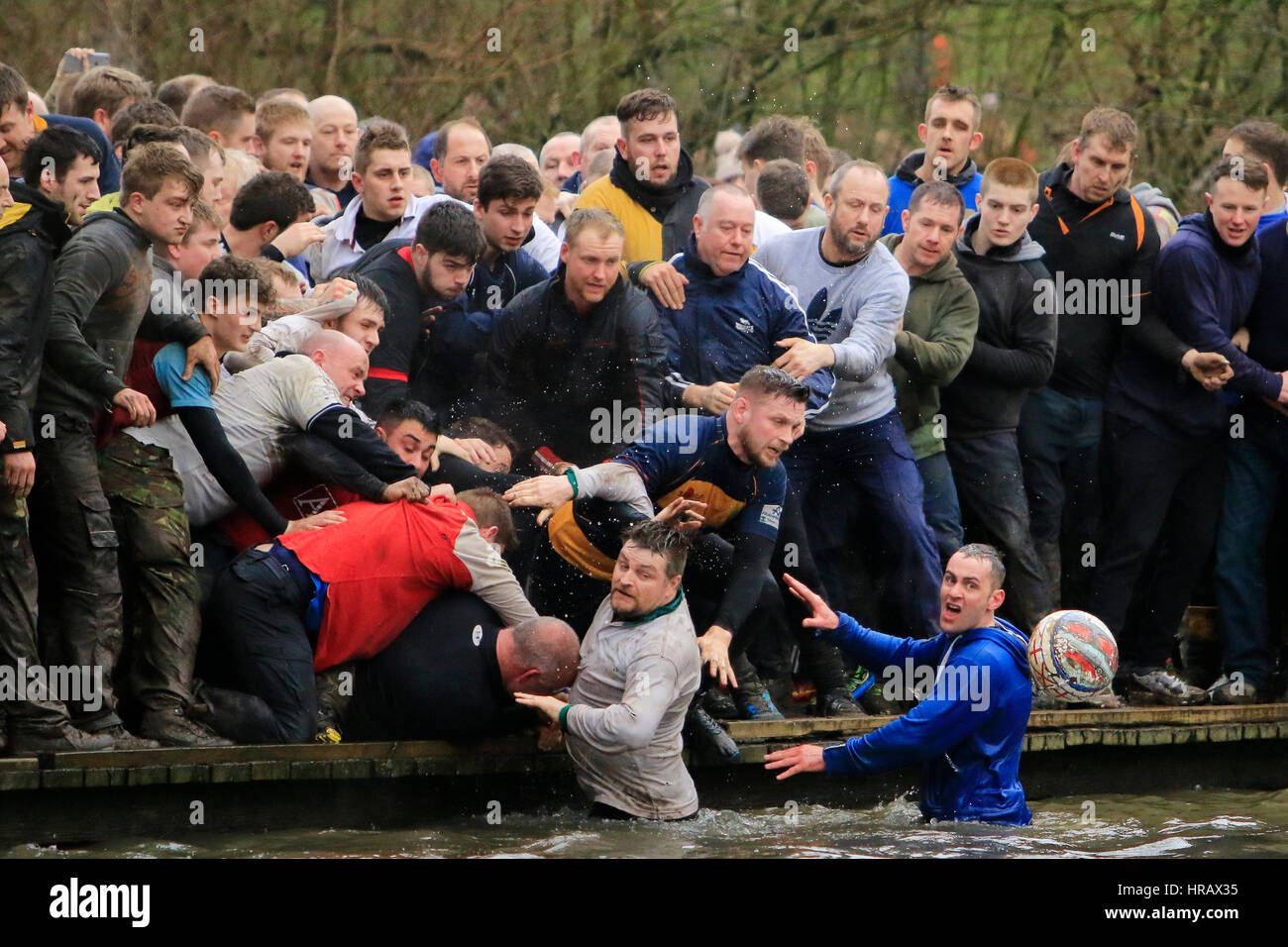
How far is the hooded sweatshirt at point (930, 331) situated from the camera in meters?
10.4

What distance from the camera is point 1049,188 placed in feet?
36.6

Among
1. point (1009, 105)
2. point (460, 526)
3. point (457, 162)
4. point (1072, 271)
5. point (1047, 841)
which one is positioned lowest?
point (1047, 841)

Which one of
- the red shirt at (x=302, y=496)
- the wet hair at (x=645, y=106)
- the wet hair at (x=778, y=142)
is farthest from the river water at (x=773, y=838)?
the wet hair at (x=778, y=142)

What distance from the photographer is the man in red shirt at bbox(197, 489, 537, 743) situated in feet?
26.6

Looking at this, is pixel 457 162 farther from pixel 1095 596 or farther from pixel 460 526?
pixel 1095 596

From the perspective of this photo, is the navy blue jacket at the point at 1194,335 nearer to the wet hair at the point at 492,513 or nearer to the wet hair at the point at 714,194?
the wet hair at the point at 714,194

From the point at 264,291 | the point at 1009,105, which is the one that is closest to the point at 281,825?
the point at 264,291

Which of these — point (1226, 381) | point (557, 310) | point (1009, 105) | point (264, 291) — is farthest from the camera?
point (1009, 105)

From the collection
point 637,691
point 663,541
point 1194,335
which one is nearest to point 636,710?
point 637,691

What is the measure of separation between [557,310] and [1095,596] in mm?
3834

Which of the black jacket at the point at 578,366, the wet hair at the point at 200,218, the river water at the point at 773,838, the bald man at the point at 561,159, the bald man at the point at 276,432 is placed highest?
the bald man at the point at 561,159

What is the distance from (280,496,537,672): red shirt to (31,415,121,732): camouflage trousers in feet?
2.68

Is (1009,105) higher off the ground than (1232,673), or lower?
higher

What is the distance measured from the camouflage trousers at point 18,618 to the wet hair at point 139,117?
2992 millimetres
